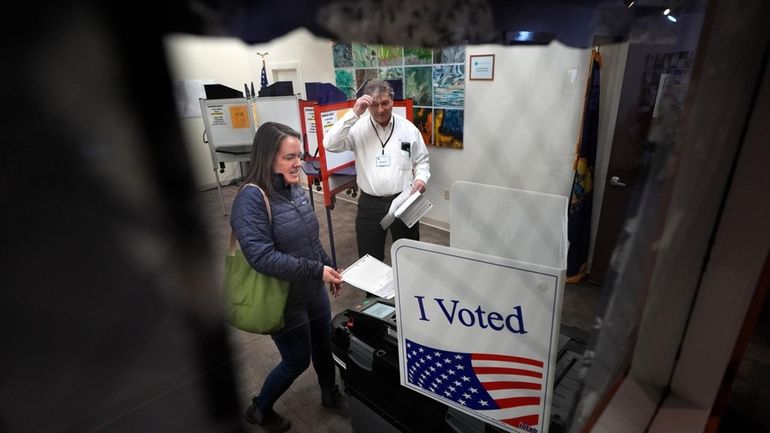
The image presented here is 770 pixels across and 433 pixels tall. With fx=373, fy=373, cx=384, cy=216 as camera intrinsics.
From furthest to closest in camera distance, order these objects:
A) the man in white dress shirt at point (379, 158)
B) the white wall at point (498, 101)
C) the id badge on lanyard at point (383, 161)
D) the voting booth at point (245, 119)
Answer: the id badge on lanyard at point (383, 161) → the man in white dress shirt at point (379, 158) → the voting booth at point (245, 119) → the white wall at point (498, 101)

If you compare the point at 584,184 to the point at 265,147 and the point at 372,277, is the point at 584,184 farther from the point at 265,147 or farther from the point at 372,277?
the point at 265,147

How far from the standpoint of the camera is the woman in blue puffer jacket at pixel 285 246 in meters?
0.38

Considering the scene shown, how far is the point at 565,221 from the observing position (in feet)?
2.31

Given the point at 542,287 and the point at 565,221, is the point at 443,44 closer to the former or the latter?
the point at 542,287

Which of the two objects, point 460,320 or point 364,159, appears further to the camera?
point 364,159

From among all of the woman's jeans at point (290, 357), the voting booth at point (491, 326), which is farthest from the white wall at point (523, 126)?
the woman's jeans at point (290, 357)

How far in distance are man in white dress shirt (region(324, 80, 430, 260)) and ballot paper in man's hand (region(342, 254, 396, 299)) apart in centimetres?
52

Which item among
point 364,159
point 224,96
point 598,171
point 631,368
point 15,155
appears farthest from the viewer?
point 598,171

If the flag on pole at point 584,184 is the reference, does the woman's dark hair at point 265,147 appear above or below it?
above

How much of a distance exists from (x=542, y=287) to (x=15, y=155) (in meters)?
0.42

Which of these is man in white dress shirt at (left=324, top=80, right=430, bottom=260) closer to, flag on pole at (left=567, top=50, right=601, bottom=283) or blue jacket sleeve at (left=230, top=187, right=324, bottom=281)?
blue jacket sleeve at (left=230, top=187, right=324, bottom=281)

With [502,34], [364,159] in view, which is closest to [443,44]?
[502,34]

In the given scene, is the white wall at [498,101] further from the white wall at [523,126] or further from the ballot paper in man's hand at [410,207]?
the ballot paper in man's hand at [410,207]

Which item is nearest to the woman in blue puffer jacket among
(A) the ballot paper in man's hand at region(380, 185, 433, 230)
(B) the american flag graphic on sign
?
(B) the american flag graphic on sign
